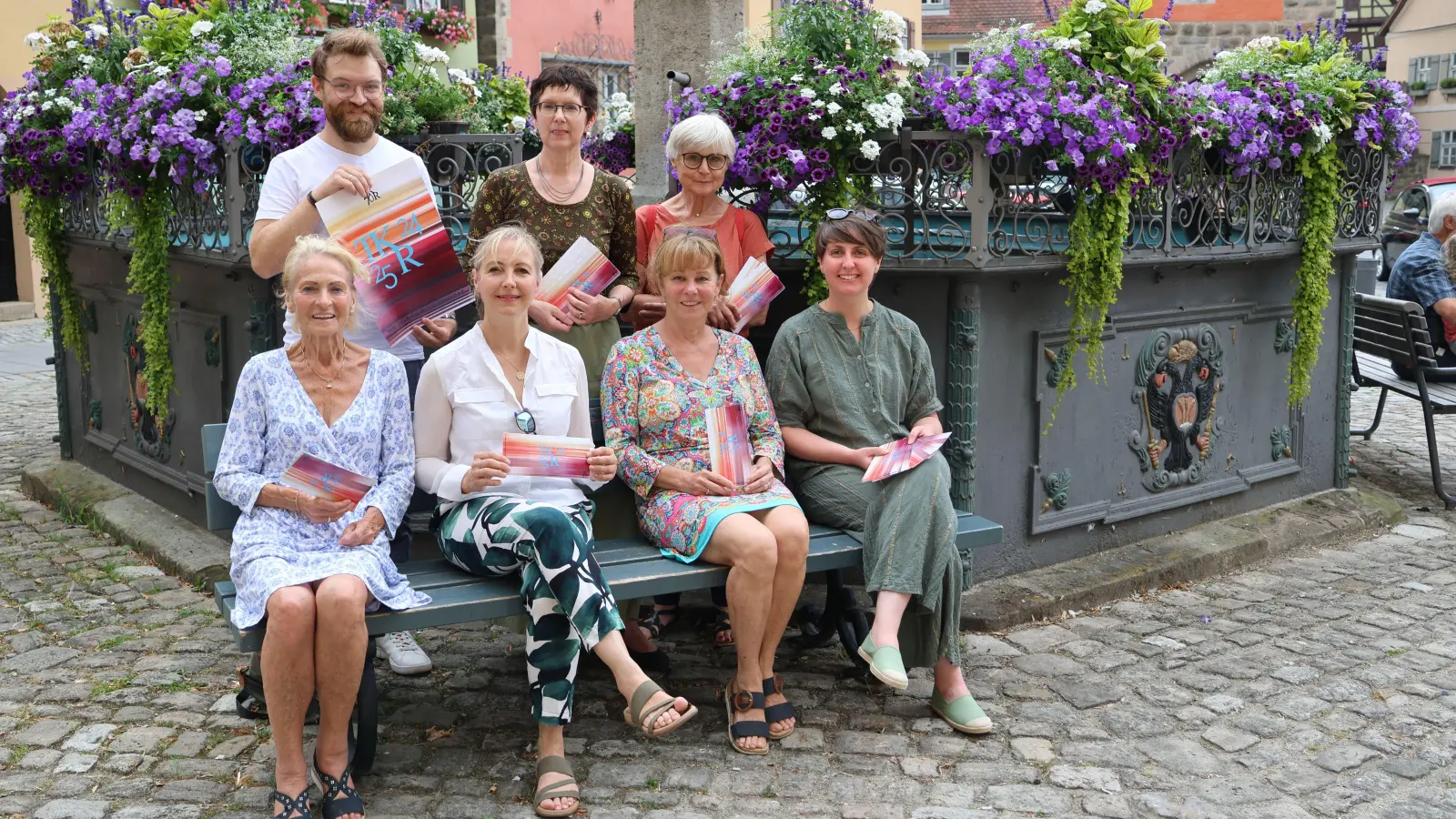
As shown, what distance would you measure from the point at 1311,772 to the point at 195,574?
406cm

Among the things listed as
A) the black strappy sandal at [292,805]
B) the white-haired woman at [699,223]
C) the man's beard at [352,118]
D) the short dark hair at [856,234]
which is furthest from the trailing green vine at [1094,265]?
the black strappy sandal at [292,805]

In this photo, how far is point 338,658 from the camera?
11.8 ft

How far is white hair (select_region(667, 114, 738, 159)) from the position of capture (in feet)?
15.1

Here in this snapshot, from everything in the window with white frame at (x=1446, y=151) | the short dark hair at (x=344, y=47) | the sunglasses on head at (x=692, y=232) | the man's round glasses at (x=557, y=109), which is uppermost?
the window with white frame at (x=1446, y=151)

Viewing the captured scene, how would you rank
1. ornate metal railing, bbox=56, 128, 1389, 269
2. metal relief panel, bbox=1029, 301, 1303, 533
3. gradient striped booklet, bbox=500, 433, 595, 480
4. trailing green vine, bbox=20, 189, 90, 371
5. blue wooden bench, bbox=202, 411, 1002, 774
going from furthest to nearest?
trailing green vine, bbox=20, 189, 90, 371 → metal relief panel, bbox=1029, 301, 1303, 533 → ornate metal railing, bbox=56, 128, 1389, 269 → gradient striped booklet, bbox=500, 433, 595, 480 → blue wooden bench, bbox=202, 411, 1002, 774

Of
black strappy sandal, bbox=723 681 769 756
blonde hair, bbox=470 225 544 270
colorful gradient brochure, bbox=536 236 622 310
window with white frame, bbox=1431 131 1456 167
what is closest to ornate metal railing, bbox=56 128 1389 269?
colorful gradient brochure, bbox=536 236 622 310

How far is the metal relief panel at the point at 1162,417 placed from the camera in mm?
5602

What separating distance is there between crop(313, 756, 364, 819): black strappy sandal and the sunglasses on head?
1856mm

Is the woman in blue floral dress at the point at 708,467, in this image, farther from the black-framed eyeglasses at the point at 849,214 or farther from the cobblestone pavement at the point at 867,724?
the black-framed eyeglasses at the point at 849,214

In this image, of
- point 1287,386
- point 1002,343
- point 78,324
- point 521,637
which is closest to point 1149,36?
point 1002,343

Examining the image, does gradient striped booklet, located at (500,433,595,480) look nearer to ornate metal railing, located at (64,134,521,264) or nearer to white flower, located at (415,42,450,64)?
ornate metal railing, located at (64,134,521,264)

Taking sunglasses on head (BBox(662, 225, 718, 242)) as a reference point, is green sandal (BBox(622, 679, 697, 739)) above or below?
below

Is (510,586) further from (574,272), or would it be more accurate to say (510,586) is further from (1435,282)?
(1435,282)

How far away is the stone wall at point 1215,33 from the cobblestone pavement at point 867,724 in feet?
100
